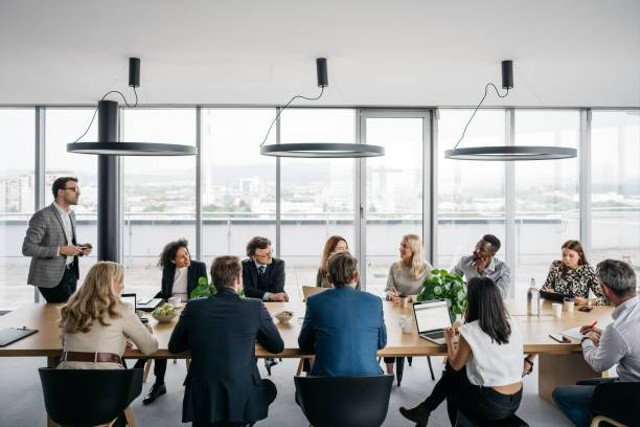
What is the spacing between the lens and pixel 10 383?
14.7 feet

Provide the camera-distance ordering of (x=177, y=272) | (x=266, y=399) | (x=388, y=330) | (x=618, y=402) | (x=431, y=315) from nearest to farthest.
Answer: (x=618, y=402)
(x=266, y=399)
(x=431, y=315)
(x=388, y=330)
(x=177, y=272)

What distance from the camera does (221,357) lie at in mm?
2719

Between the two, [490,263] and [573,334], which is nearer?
[573,334]

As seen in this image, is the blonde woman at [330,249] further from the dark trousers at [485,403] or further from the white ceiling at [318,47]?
the dark trousers at [485,403]

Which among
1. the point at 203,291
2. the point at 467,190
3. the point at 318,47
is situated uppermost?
the point at 318,47

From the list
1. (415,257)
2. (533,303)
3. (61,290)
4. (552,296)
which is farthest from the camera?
(61,290)

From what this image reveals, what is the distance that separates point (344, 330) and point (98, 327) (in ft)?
4.17

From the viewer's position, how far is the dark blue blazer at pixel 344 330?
278 centimetres

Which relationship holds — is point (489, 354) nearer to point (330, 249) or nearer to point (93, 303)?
point (93, 303)

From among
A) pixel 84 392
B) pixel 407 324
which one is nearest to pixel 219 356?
pixel 84 392

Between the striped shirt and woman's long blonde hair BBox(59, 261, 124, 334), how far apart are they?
2547 millimetres

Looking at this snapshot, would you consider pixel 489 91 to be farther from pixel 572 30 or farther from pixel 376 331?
pixel 376 331

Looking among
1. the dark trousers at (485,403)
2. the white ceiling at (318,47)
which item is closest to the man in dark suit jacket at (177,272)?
the white ceiling at (318,47)

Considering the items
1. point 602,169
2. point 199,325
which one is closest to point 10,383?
point 199,325
